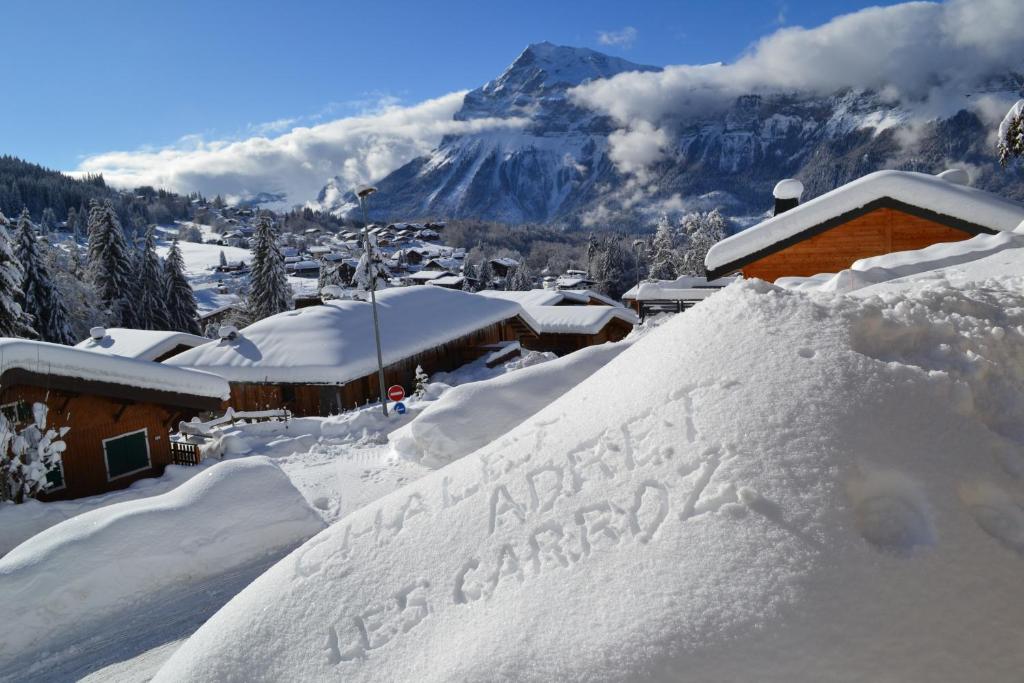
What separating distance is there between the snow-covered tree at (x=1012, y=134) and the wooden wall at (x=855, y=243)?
453 centimetres

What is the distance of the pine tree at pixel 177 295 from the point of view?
5262 centimetres

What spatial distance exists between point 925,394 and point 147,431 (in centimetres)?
1802

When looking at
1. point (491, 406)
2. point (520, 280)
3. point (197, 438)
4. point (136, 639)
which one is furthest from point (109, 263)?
point (136, 639)

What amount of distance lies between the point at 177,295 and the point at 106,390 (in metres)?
43.7

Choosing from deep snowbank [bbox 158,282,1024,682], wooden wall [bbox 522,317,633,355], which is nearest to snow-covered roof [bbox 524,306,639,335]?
wooden wall [bbox 522,317,633,355]

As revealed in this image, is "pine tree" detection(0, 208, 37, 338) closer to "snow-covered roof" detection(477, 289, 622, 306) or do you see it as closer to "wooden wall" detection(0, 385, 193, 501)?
"wooden wall" detection(0, 385, 193, 501)

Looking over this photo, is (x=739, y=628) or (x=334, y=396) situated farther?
(x=334, y=396)

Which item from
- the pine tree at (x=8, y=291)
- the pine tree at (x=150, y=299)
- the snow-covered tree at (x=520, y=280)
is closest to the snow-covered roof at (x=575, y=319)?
the pine tree at (x=8, y=291)

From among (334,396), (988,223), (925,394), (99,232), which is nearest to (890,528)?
(925,394)

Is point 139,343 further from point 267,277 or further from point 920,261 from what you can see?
point 920,261

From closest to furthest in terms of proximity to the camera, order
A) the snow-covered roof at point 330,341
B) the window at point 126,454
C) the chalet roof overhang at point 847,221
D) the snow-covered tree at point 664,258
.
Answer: the chalet roof overhang at point 847,221 < the window at point 126,454 < the snow-covered roof at point 330,341 < the snow-covered tree at point 664,258

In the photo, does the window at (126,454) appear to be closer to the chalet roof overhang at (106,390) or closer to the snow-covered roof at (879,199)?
the chalet roof overhang at (106,390)

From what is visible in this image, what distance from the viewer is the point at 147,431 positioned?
16.2m

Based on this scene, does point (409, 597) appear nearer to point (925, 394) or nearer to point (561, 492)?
point (561, 492)
